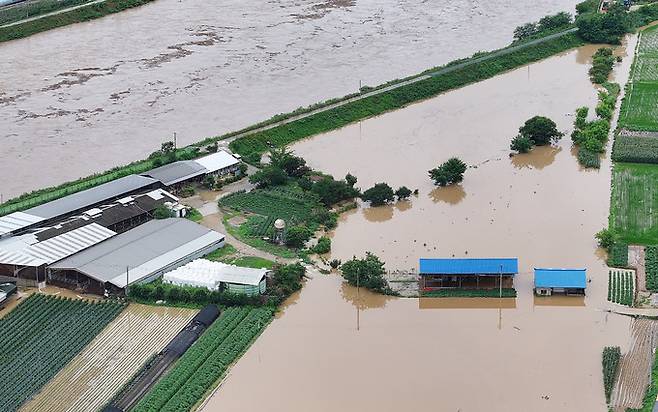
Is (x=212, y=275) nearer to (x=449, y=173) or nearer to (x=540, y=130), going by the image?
(x=449, y=173)

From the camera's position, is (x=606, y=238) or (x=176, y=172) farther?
(x=176, y=172)

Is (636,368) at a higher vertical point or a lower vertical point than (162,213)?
lower

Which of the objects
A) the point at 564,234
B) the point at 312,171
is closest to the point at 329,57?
the point at 312,171

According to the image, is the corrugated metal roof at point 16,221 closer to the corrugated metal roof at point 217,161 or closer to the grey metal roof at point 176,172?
the grey metal roof at point 176,172

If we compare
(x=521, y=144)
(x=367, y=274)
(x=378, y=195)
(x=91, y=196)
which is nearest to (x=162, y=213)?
(x=91, y=196)

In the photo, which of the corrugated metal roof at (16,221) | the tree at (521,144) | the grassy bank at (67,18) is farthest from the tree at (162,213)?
the grassy bank at (67,18)

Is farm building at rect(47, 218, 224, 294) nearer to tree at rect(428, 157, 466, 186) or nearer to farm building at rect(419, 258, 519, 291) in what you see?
farm building at rect(419, 258, 519, 291)

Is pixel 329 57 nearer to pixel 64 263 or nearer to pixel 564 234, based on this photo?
pixel 564 234
